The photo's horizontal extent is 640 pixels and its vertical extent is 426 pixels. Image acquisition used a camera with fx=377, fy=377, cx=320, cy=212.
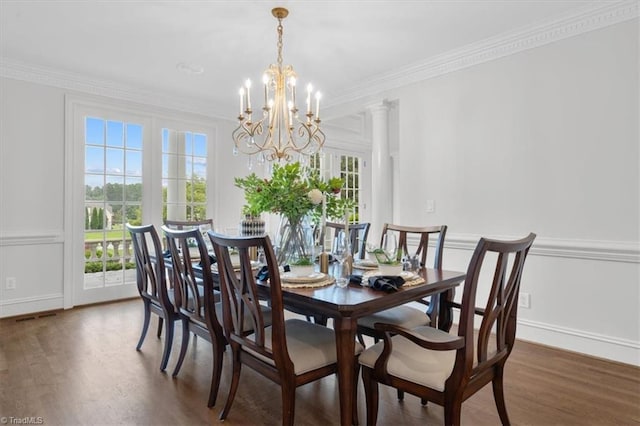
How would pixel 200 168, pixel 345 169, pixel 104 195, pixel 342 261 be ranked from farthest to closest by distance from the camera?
pixel 345 169, pixel 200 168, pixel 104 195, pixel 342 261

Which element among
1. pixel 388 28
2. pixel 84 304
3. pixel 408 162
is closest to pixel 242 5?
pixel 388 28

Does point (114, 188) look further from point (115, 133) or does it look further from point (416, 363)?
point (416, 363)

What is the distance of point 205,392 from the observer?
2217 mm

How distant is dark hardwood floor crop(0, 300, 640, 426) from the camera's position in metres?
1.95

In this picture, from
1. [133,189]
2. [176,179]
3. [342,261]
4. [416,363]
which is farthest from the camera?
[176,179]

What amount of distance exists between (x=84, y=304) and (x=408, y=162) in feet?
12.6

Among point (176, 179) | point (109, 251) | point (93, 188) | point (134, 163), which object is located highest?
point (134, 163)

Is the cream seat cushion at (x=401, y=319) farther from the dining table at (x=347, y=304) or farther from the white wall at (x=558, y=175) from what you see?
the white wall at (x=558, y=175)

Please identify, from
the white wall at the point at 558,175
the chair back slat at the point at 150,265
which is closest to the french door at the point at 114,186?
the chair back slat at the point at 150,265

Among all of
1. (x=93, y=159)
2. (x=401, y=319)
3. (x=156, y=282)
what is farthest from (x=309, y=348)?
(x=93, y=159)

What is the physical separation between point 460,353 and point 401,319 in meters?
0.74

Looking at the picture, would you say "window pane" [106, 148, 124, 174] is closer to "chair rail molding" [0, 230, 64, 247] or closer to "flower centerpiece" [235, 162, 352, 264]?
"chair rail molding" [0, 230, 64, 247]

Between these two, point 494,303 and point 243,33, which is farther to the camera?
point 243,33

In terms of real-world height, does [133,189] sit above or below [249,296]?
above
